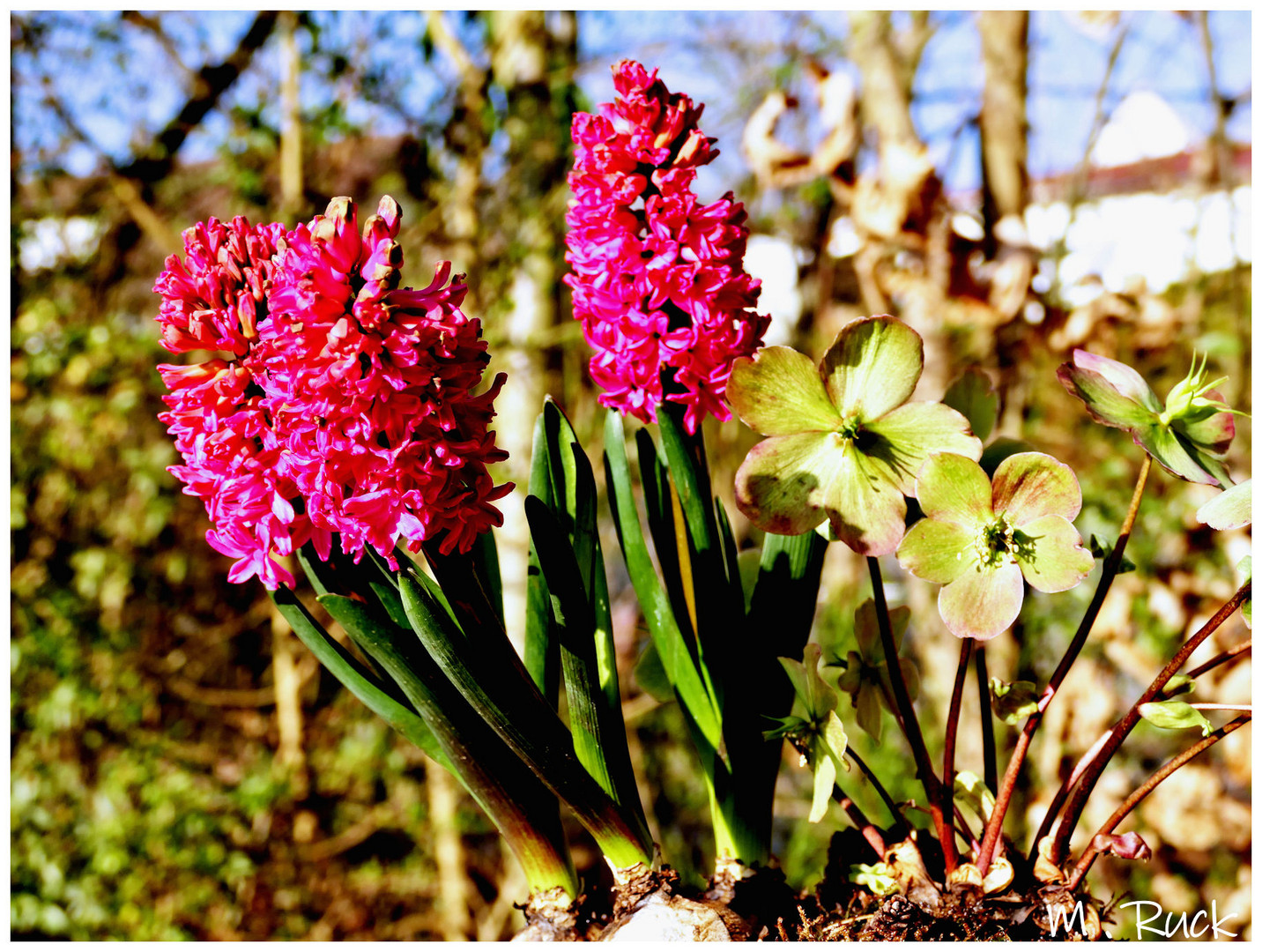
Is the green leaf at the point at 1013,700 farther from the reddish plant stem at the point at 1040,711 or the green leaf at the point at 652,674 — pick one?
the green leaf at the point at 652,674

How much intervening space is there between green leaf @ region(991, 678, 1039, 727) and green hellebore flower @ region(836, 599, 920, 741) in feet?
0.23

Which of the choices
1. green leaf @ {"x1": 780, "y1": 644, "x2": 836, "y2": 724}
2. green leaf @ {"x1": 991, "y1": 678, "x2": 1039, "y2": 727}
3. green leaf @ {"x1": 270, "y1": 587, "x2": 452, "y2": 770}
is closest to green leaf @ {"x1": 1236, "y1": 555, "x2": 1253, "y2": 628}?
green leaf @ {"x1": 991, "y1": 678, "x2": 1039, "y2": 727}

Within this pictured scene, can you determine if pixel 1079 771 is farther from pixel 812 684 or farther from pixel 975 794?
pixel 812 684

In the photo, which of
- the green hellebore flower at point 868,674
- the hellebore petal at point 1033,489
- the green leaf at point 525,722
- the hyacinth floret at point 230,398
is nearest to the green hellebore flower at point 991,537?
the hellebore petal at point 1033,489

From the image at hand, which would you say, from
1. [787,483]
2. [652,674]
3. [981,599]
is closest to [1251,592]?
[981,599]

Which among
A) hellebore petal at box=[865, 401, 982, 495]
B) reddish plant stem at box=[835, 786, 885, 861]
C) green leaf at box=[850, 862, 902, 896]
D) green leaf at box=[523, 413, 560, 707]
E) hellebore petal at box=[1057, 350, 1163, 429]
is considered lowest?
green leaf at box=[850, 862, 902, 896]

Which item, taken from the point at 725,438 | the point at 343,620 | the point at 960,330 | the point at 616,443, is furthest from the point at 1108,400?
the point at 725,438

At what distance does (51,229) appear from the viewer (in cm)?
193

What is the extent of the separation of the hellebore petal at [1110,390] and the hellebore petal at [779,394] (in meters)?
0.14

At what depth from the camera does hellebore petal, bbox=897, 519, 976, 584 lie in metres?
0.47

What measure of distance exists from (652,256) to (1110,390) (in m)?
0.28

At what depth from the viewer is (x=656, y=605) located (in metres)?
0.58

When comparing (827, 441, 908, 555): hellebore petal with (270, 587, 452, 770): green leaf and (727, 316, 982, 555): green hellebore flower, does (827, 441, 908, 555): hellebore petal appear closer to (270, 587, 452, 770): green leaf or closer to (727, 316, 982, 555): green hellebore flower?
(727, 316, 982, 555): green hellebore flower

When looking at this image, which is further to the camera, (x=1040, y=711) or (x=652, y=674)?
(x=652, y=674)
